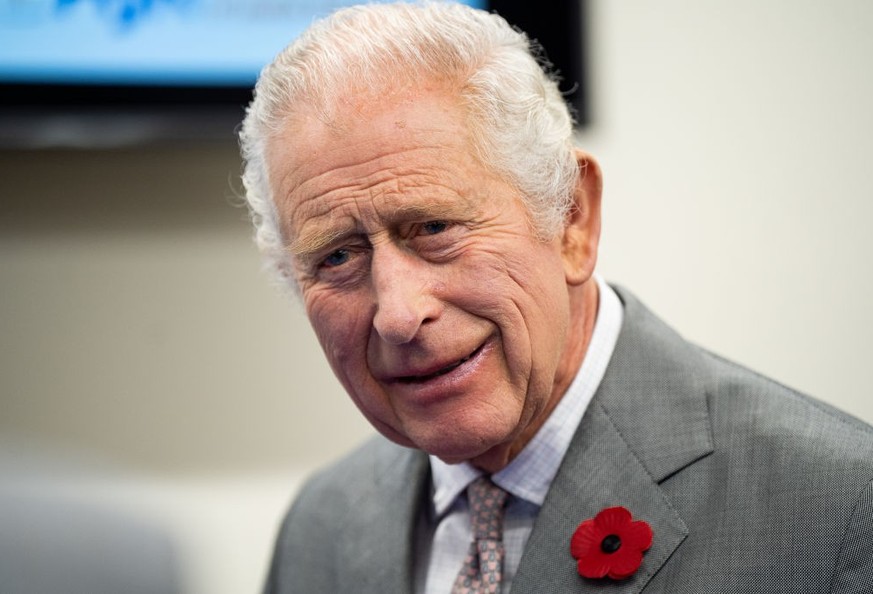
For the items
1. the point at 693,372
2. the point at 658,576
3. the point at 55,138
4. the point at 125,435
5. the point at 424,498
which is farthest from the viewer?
the point at 125,435

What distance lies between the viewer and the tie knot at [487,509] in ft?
5.38

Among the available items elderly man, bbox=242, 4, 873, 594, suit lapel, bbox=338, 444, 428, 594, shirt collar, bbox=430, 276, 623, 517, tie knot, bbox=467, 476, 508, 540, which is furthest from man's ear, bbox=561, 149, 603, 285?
suit lapel, bbox=338, 444, 428, 594

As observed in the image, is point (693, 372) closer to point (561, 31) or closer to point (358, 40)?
point (358, 40)

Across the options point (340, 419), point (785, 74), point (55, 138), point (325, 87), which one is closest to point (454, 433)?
point (325, 87)

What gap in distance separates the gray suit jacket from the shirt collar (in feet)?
0.07

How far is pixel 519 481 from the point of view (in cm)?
165

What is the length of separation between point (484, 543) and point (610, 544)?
0.69 feet

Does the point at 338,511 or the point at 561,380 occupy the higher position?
the point at 561,380

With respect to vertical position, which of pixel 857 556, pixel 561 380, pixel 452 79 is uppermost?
pixel 452 79

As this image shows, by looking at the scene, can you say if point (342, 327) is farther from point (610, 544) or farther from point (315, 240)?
point (610, 544)

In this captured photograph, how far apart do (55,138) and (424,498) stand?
1123 mm

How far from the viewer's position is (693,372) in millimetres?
1642

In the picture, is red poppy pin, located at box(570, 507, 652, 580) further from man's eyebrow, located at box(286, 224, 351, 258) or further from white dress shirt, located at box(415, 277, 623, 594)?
man's eyebrow, located at box(286, 224, 351, 258)

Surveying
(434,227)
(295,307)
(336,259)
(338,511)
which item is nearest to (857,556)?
(434,227)
